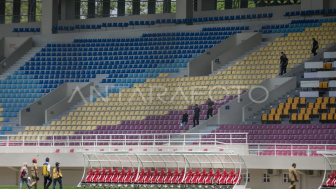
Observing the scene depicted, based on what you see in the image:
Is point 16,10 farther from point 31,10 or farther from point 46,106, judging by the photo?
point 46,106

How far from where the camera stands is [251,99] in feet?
138

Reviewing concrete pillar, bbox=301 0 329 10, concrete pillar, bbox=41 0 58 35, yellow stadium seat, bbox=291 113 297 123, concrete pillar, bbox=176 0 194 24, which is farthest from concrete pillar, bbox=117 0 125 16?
yellow stadium seat, bbox=291 113 297 123

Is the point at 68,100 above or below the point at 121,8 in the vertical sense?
below

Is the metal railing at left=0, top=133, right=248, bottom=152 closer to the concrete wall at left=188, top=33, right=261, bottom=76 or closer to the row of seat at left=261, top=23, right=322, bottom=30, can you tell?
the concrete wall at left=188, top=33, right=261, bottom=76

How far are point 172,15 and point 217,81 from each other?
1094 cm

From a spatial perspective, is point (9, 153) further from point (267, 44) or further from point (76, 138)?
point (267, 44)

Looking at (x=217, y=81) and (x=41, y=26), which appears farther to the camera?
(x=41, y=26)

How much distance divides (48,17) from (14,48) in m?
3.11

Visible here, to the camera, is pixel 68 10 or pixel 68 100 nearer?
pixel 68 100

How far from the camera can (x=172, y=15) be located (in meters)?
54.2

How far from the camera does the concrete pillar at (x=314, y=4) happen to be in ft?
157

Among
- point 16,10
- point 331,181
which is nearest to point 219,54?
point 16,10

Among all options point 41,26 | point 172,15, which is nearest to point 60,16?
point 41,26

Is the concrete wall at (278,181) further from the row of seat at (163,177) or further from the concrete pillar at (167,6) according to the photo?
the concrete pillar at (167,6)
